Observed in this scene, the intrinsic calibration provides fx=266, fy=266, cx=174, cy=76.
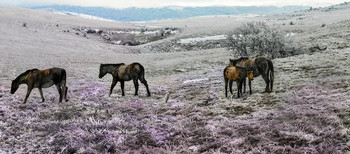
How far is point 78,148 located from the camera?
28.0ft

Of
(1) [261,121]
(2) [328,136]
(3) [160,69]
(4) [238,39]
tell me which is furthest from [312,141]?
(4) [238,39]

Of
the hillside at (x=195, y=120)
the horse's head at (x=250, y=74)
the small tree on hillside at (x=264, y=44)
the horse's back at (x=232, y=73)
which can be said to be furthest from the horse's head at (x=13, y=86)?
the small tree on hillside at (x=264, y=44)

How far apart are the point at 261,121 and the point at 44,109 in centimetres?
1032

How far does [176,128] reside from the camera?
396 inches

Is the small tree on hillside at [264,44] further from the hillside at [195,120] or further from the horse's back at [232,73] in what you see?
the horse's back at [232,73]

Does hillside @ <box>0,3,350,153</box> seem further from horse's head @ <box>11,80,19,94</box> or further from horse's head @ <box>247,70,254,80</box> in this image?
horse's head @ <box>247,70,254,80</box>

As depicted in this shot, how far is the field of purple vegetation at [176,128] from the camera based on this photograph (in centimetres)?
807

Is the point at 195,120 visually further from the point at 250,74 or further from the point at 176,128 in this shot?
the point at 250,74

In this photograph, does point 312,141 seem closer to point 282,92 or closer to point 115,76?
point 282,92

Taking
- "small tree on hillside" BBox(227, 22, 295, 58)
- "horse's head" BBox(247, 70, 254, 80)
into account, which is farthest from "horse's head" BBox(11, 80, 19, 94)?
"small tree on hillside" BBox(227, 22, 295, 58)

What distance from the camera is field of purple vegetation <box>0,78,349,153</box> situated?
8070 mm

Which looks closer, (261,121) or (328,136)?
(328,136)

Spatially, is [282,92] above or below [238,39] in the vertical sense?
below

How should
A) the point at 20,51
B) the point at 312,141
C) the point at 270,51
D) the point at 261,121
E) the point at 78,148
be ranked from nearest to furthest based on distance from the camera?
the point at 312,141, the point at 78,148, the point at 261,121, the point at 270,51, the point at 20,51
